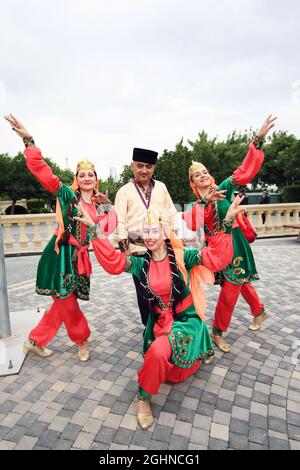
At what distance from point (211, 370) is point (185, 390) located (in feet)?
1.42

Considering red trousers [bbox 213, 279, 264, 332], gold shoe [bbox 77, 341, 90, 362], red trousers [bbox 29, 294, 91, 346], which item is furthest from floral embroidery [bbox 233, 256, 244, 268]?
gold shoe [bbox 77, 341, 90, 362]

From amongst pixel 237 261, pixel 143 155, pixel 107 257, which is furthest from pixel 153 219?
pixel 237 261

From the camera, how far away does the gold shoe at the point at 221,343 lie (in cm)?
375

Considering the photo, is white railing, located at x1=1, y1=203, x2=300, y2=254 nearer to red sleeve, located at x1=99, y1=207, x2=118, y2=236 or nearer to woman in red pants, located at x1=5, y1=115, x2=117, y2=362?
woman in red pants, located at x1=5, y1=115, x2=117, y2=362

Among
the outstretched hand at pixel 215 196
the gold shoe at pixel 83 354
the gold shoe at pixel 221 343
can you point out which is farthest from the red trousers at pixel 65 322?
the outstretched hand at pixel 215 196

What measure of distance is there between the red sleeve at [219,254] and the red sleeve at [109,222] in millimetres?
993

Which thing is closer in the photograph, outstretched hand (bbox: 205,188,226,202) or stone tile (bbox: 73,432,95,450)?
stone tile (bbox: 73,432,95,450)

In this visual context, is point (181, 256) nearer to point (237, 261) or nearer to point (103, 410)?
point (237, 261)

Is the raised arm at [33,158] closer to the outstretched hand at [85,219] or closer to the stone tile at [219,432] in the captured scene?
the outstretched hand at [85,219]

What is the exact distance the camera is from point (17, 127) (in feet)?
10.3

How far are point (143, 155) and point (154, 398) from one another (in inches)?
93.6

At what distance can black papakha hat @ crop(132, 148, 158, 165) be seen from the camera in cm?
338

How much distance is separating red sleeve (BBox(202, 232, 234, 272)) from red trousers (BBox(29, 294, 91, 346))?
1500mm

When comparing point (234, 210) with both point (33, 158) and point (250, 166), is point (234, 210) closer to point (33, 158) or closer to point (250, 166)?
point (250, 166)
